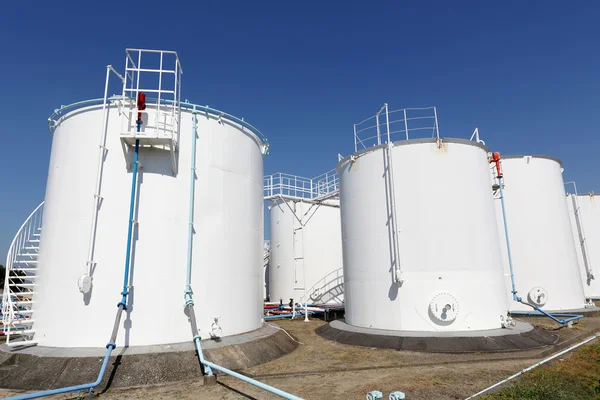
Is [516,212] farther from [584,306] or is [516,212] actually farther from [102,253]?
[102,253]

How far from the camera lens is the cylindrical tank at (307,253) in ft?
67.5

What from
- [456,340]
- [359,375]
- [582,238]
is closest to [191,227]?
[359,375]

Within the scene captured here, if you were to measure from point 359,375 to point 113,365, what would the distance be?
498 cm

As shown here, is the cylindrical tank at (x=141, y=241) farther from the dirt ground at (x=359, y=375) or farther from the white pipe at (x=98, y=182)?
the dirt ground at (x=359, y=375)

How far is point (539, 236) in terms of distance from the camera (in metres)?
16.0

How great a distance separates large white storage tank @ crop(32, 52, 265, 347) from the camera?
26.6ft

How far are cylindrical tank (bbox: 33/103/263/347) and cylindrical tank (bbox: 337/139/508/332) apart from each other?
14.1ft

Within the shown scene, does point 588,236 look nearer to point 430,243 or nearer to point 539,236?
point 539,236

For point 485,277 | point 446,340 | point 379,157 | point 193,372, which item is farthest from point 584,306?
point 193,372

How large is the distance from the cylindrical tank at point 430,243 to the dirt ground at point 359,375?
1715mm

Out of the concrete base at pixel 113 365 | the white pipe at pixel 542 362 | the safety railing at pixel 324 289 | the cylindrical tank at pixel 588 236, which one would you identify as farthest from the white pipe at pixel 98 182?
the cylindrical tank at pixel 588 236

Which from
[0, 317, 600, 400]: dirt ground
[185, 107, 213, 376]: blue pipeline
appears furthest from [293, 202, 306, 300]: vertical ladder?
[185, 107, 213, 376]: blue pipeline

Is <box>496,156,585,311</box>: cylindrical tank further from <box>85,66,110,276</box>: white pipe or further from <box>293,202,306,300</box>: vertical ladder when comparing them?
<box>85,66,110,276</box>: white pipe

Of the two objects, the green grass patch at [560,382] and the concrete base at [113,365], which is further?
the concrete base at [113,365]
